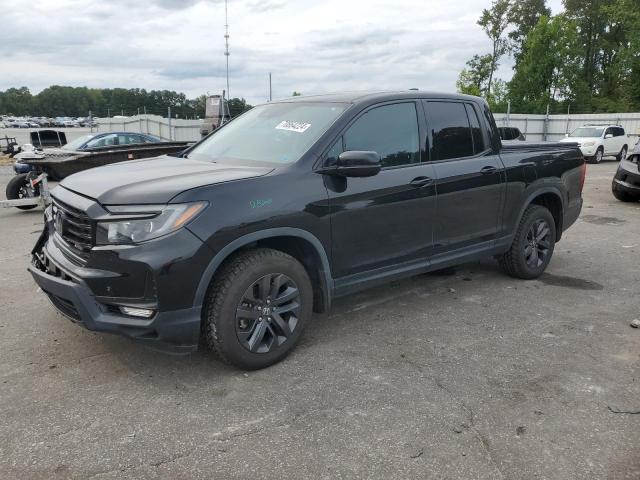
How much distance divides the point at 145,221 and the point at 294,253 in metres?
1.08

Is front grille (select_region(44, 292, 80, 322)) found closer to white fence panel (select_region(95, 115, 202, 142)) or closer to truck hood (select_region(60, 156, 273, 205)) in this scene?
truck hood (select_region(60, 156, 273, 205))

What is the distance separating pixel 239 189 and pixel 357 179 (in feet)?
3.10

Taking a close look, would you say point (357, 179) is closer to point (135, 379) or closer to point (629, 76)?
point (135, 379)

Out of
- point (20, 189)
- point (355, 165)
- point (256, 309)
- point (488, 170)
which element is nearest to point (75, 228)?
point (256, 309)

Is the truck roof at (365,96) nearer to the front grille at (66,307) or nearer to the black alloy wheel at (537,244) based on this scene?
the black alloy wheel at (537,244)

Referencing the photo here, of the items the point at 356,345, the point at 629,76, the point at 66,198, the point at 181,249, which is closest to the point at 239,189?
the point at 181,249

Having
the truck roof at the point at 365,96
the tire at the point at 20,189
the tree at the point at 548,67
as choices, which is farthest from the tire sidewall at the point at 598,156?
the tree at the point at 548,67

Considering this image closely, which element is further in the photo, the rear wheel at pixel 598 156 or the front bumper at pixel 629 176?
the rear wheel at pixel 598 156

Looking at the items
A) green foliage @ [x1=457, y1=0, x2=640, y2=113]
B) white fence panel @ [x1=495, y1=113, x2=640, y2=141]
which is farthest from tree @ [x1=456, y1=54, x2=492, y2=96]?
white fence panel @ [x1=495, y1=113, x2=640, y2=141]

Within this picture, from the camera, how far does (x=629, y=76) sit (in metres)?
47.4

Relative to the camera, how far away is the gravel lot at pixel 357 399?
102 inches

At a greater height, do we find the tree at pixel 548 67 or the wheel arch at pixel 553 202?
the tree at pixel 548 67

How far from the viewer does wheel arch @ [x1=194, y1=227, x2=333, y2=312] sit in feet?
10.4

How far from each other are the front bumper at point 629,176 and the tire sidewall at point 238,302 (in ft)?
31.1
